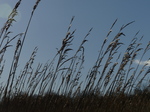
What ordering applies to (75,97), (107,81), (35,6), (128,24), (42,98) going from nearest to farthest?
(35,6)
(42,98)
(128,24)
(75,97)
(107,81)

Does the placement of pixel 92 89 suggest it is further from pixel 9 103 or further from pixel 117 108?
pixel 9 103

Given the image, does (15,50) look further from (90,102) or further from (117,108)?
(117,108)

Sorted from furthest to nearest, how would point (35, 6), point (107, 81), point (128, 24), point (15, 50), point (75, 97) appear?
point (107, 81), point (75, 97), point (128, 24), point (15, 50), point (35, 6)

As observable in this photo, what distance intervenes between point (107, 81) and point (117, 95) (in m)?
0.33

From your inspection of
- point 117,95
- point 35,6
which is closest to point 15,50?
point 35,6

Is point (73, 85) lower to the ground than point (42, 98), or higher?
higher

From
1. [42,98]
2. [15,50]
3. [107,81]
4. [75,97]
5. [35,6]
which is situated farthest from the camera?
[107,81]

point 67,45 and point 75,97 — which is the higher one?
point 67,45

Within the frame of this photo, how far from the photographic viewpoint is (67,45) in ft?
10.2

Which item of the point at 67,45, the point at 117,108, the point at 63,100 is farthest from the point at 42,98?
the point at 117,108

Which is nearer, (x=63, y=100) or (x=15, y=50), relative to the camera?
(x=15, y=50)

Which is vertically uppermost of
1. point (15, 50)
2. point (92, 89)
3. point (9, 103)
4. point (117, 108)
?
point (15, 50)

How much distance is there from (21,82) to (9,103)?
742mm

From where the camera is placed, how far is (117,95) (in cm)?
446
